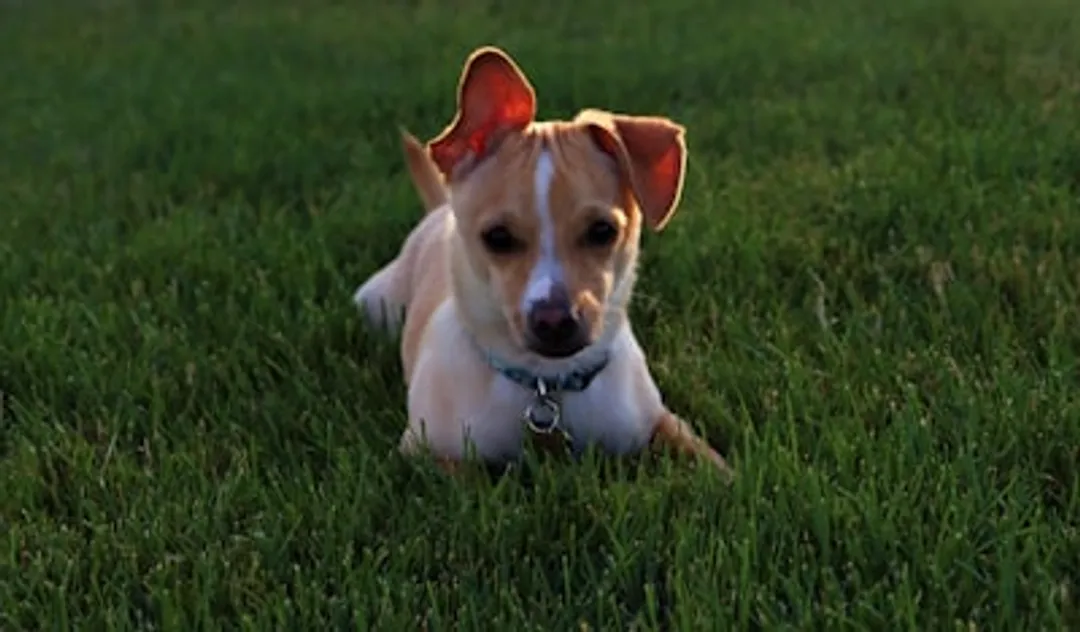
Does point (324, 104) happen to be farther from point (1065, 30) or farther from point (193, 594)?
point (193, 594)

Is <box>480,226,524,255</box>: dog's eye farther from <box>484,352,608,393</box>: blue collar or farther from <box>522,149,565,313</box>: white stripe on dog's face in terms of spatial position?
<box>484,352,608,393</box>: blue collar

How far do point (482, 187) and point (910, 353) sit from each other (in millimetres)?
1141

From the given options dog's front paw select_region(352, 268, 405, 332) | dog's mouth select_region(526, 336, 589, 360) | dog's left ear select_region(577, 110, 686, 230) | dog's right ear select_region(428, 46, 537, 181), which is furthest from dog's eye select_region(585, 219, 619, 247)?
dog's front paw select_region(352, 268, 405, 332)

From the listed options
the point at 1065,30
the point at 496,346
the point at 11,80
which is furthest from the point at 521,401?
the point at 11,80

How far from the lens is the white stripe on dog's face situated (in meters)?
3.14

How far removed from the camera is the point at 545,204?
3.23 metres

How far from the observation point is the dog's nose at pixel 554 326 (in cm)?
310

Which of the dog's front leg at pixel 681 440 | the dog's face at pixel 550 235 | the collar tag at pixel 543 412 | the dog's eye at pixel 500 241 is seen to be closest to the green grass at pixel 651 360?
the dog's front leg at pixel 681 440

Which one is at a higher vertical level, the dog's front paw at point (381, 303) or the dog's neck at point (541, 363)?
the dog's neck at point (541, 363)

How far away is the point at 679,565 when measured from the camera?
2.72 m

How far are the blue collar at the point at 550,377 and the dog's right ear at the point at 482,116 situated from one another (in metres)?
0.45

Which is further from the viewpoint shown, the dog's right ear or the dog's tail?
the dog's tail

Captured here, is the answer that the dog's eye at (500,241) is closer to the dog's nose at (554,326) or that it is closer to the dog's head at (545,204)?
the dog's head at (545,204)

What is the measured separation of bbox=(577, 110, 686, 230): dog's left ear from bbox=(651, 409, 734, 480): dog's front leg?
45cm
